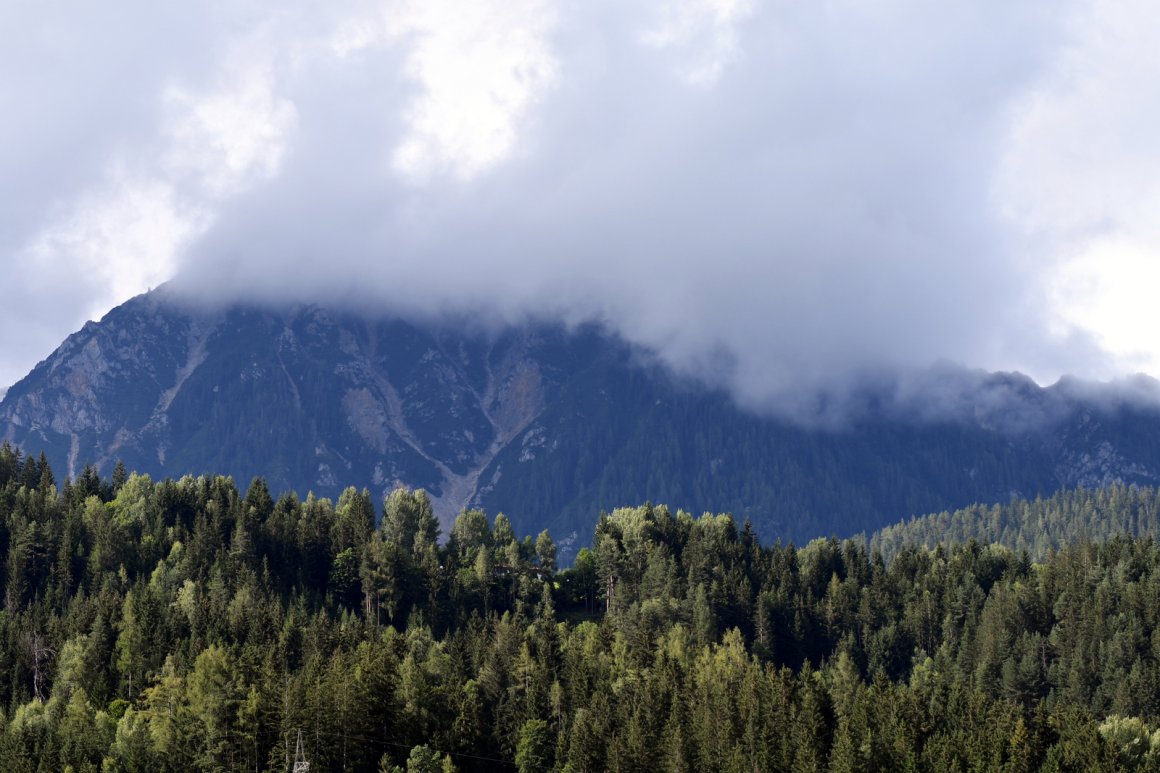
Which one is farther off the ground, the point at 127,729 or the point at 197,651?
the point at 197,651

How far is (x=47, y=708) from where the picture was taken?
18825 cm

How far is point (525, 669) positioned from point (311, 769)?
3537 centimetres

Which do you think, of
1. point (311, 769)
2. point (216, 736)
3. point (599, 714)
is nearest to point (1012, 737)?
point (599, 714)

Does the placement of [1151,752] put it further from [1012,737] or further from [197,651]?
[197,651]

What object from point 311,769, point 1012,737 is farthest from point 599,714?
point 1012,737

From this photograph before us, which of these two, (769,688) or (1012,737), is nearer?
(1012,737)

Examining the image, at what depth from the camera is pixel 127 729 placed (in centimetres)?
17862

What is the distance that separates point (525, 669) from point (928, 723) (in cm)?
4973

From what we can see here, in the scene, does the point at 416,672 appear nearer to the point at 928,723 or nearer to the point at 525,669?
the point at 525,669

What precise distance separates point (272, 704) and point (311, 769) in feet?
28.3

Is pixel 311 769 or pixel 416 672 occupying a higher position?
pixel 416 672

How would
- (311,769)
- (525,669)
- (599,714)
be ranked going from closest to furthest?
(311,769) → (599,714) → (525,669)

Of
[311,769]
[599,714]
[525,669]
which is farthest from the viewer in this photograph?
[525,669]

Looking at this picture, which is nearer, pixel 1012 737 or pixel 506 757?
pixel 1012 737
